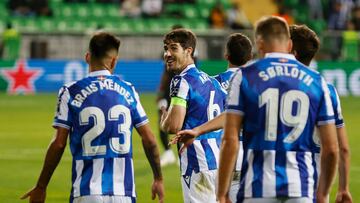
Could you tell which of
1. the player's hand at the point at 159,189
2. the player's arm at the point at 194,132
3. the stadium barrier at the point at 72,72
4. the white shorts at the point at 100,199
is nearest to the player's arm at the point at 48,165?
the white shorts at the point at 100,199

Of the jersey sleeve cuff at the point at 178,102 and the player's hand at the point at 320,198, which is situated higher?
the jersey sleeve cuff at the point at 178,102

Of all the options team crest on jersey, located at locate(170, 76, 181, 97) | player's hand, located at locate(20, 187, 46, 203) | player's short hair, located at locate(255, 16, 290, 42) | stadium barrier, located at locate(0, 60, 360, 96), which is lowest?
player's hand, located at locate(20, 187, 46, 203)

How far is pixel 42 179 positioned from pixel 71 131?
0.40 meters

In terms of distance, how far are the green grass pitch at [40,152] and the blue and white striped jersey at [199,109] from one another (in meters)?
4.07

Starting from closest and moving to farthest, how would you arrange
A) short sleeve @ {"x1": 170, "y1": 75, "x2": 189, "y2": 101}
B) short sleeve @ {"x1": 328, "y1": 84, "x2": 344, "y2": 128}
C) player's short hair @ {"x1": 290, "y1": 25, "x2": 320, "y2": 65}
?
short sleeve @ {"x1": 328, "y1": 84, "x2": 344, "y2": 128} → player's short hair @ {"x1": 290, "y1": 25, "x2": 320, "y2": 65} → short sleeve @ {"x1": 170, "y1": 75, "x2": 189, "y2": 101}

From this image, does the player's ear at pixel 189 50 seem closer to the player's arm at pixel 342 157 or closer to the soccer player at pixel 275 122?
the player's arm at pixel 342 157

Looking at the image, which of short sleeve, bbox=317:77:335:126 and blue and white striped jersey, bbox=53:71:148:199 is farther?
blue and white striped jersey, bbox=53:71:148:199

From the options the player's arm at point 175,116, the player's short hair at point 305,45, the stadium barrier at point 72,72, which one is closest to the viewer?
the player's short hair at point 305,45

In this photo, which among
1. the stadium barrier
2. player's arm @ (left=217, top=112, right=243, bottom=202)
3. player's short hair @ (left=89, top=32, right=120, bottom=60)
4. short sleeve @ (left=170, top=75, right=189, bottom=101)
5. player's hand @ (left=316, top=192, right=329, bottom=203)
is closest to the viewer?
player's arm @ (left=217, top=112, right=243, bottom=202)

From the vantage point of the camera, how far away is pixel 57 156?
723cm

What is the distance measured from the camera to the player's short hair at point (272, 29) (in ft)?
21.4

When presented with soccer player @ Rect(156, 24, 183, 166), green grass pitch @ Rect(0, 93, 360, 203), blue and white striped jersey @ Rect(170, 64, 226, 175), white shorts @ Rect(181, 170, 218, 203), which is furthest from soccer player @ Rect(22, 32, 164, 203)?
soccer player @ Rect(156, 24, 183, 166)

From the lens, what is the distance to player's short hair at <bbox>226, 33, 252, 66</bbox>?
28.6 ft

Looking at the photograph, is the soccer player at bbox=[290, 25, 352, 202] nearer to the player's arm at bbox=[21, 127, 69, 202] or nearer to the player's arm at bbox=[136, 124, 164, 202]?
the player's arm at bbox=[136, 124, 164, 202]
